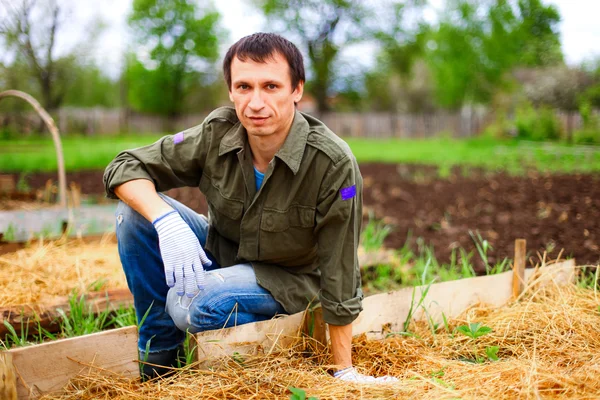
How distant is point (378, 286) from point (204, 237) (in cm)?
131

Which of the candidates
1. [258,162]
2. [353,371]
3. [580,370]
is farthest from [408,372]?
[258,162]

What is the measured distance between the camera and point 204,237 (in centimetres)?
217

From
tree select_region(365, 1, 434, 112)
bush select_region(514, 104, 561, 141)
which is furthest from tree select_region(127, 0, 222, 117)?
bush select_region(514, 104, 561, 141)

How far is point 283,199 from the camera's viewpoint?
1.88m

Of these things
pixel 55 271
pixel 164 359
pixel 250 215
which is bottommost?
pixel 164 359

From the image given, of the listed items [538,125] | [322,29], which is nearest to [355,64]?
[322,29]

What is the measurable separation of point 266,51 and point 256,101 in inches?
7.3

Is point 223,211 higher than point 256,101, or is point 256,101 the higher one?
point 256,101

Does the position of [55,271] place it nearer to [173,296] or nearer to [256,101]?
[173,296]

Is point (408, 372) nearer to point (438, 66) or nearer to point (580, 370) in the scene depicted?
point (580, 370)

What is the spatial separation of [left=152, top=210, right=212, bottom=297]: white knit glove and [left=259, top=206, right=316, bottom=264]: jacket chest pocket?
26cm

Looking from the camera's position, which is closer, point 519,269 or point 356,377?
point 356,377

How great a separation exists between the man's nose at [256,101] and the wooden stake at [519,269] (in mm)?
1403

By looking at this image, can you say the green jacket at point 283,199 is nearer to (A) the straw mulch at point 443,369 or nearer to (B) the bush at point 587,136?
(A) the straw mulch at point 443,369
